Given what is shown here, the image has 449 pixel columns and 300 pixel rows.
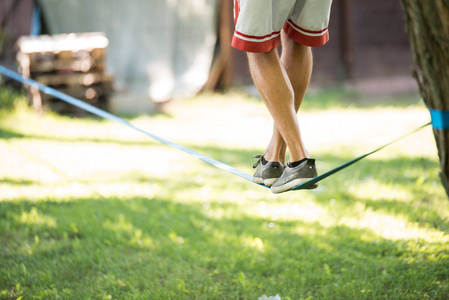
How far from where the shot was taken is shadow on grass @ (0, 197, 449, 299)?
2572 mm

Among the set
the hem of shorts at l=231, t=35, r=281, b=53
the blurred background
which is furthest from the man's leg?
the blurred background

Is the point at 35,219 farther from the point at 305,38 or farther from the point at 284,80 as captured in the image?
the point at 305,38

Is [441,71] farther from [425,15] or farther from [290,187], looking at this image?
[290,187]

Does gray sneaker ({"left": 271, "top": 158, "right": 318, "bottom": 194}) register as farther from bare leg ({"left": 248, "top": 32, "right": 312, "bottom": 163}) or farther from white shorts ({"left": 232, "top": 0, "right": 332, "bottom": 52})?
white shorts ({"left": 232, "top": 0, "right": 332, "bottom": 52})

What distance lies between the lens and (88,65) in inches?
287

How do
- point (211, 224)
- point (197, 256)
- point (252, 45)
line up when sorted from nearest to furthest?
point (252, 45) < point (197, 256) < point (211, 224)

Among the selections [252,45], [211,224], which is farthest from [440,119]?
[211,224]

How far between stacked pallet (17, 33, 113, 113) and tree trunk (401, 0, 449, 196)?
18.5 feet

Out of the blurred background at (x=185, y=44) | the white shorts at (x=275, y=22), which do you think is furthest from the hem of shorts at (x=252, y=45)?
the blurred background at (x=185, y=44)

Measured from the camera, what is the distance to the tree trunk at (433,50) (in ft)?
6.91

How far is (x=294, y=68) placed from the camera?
223 centimetres

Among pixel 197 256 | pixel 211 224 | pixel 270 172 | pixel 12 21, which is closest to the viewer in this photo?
pixel 270 172

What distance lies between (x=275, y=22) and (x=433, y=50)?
28.1 inches

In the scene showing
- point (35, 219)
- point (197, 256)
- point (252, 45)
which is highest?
point (252, 45)
